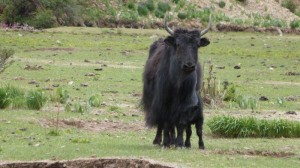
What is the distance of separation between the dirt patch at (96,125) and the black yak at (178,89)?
7.55 feet

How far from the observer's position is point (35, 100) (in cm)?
1650

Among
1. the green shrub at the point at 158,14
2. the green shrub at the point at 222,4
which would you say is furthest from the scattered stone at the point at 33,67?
the green shrub at the point at 222,4

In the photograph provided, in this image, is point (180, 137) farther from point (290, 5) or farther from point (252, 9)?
point (290, 5)

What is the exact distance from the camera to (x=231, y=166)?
1114 centimetres

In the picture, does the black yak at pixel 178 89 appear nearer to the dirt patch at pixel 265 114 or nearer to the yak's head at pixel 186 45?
the yak's head at pixel 186 45

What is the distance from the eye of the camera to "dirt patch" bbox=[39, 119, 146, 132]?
15.4 metres

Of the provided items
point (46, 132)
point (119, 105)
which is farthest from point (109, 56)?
point (46, 132)

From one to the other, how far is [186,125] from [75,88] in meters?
8.45

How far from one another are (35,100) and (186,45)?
4.50m


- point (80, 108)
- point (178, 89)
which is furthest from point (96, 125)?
point (178, 89)

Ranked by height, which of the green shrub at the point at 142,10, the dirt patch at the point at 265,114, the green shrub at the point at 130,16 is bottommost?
the green shrub at the point at 130,16

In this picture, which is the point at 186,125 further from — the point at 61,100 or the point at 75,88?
the point at 75,88

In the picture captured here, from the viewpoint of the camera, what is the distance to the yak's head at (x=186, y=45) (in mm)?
12703

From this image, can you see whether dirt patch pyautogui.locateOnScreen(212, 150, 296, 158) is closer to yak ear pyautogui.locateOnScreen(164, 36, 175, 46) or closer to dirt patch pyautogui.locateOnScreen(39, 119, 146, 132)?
yak ear pyautogui.locateOnScreen(164, 36, 175, 46)
